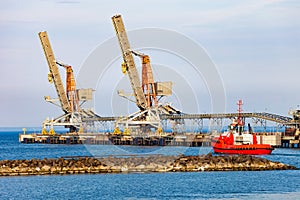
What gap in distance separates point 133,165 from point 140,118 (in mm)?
57680

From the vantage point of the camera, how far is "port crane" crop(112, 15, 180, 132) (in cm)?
11606

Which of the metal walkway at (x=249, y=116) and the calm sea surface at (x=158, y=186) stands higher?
the metal walkway at (x=249, y=116)

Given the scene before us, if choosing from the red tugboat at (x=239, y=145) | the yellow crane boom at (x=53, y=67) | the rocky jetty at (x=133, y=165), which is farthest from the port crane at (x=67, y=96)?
the rocky jetty at (x=133, y=165)

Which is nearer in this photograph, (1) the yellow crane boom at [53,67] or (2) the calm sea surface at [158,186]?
(2) the calm sea surface at [158,186]

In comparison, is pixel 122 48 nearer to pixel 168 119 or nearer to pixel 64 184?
pixel 168 119

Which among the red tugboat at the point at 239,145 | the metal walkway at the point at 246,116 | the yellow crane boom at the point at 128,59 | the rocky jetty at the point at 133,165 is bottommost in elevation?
the rocky jetty at the point at 133,165

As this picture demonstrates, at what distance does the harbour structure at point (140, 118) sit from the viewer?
116000 millimetres

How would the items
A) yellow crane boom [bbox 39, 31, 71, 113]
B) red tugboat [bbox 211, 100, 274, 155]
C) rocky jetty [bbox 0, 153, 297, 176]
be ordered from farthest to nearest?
yellow crane boom [bbox 39, 31, 71, 113], red tugboat [bbox 211, 100, 274, 155], rocky jetty [bbox 0, 153, 297, 176]

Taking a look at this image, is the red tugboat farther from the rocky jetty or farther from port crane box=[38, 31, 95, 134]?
port crane box=[38, 31, 95, 134]

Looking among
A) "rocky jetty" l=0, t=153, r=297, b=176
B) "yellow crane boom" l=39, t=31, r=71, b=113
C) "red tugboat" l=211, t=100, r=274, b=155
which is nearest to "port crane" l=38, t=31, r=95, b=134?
"yellow crane boom" l=39, t=31, r=71, b=113

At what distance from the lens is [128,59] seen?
116812 millimetres

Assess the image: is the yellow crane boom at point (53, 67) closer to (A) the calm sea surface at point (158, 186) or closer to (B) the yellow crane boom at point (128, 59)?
(B) the yellow crane boom at point (128, 59)

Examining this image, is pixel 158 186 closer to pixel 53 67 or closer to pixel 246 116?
pixel 246 116

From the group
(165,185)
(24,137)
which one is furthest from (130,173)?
(24,137)
